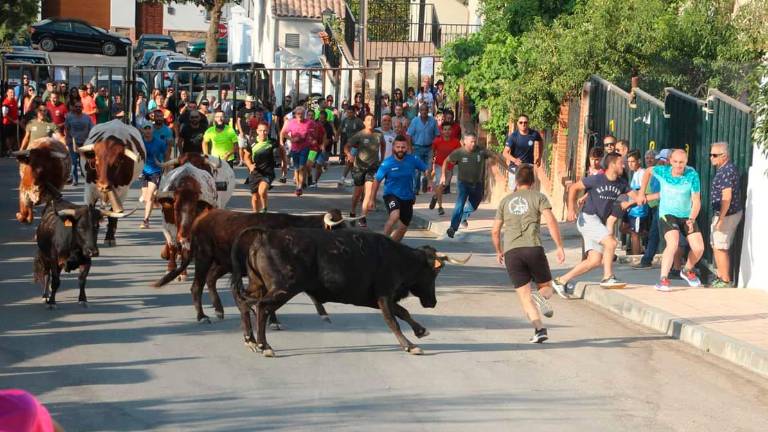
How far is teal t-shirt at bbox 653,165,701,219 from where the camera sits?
1630cm

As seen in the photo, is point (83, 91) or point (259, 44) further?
point (259, 44)

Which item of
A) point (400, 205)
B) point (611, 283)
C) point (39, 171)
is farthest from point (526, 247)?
point (39, 171)

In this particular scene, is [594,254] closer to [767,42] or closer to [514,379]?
[514,379]

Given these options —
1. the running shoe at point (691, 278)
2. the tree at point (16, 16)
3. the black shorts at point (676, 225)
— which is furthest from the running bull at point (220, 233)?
the tree at point (16, 16)

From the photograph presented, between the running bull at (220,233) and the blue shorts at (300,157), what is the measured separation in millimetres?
12946

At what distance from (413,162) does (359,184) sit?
15.4 feet

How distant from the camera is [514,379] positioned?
446 inches

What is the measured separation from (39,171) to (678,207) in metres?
8.12

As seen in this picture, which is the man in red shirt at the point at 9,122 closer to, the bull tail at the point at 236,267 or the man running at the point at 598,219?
the man running at the point at 598,219

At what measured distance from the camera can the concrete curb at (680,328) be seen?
41.4 feet

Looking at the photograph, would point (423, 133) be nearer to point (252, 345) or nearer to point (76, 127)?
point (76, 127)

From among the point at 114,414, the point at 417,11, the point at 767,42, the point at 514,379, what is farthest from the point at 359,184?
the point at 417,11

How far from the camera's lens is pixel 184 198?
1539cm

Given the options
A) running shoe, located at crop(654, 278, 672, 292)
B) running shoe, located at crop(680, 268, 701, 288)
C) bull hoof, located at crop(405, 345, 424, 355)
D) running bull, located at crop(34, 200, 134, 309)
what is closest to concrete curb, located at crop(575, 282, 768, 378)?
running shoe, located at crop(654, 278, 672, 292)
